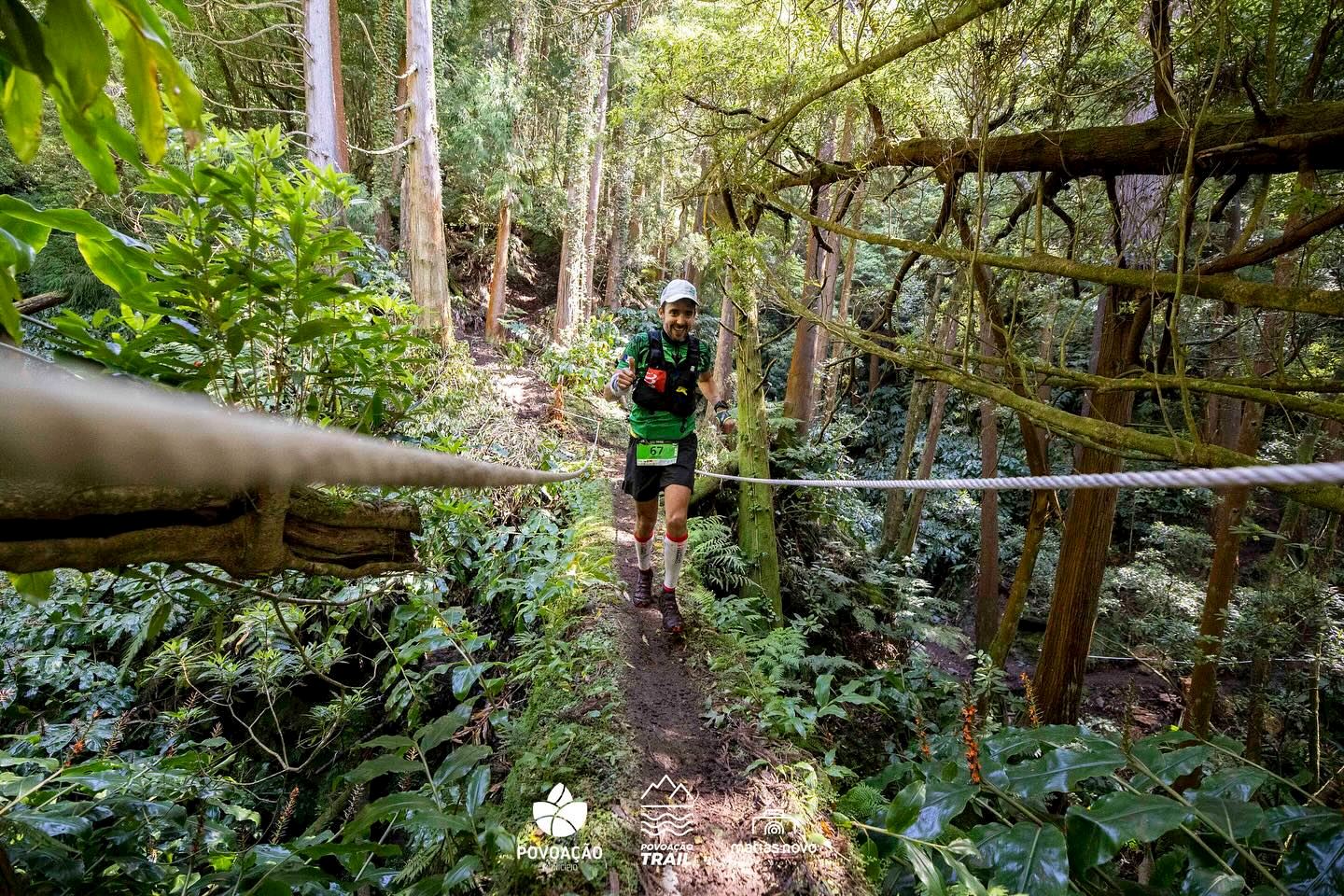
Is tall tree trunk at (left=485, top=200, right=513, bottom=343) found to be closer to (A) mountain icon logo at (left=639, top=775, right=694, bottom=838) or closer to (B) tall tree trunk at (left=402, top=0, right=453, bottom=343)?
(B) tall tree trunk at (left=402, top=0, right=453, bottom=343)

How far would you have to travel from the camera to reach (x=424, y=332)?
21.2ft

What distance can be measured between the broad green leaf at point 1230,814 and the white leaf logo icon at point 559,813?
1.80 metres

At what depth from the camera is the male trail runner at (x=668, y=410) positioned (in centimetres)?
321

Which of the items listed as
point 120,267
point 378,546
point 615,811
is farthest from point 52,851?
point 615,811

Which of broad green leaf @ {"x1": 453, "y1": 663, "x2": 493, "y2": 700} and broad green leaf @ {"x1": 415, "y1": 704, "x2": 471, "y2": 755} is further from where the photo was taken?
broad green leaf @ {"x1": 453, "y1": 663, "x2": 493, "y2": 700}

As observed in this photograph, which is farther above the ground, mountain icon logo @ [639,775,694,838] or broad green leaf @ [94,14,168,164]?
broad green leaf @ [94,14,168,164]

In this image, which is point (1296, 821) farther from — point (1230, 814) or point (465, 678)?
point (465, 678)

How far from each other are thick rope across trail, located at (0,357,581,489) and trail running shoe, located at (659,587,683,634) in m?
2.95

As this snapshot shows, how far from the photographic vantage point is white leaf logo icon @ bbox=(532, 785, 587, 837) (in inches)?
69.8

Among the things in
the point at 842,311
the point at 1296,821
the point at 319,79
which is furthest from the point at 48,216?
the point at 842,311

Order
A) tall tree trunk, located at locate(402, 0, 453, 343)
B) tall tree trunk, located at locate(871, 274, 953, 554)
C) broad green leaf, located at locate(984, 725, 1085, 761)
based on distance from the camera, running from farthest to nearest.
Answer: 1. tall tree trunk, located at locate(871, 274, 953, 554)
2. tall tree trunk, located at locate(402, 0, 453, 343)
3. broad green leaf, located at locate(984, 725, 1085, 761)

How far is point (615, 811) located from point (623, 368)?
2.03 meters

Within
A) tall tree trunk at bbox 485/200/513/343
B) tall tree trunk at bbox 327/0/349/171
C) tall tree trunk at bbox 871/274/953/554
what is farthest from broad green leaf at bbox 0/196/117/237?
tall tree trunk at bbox 485/200/513/343

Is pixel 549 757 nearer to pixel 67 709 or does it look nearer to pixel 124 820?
pixel 124 820
